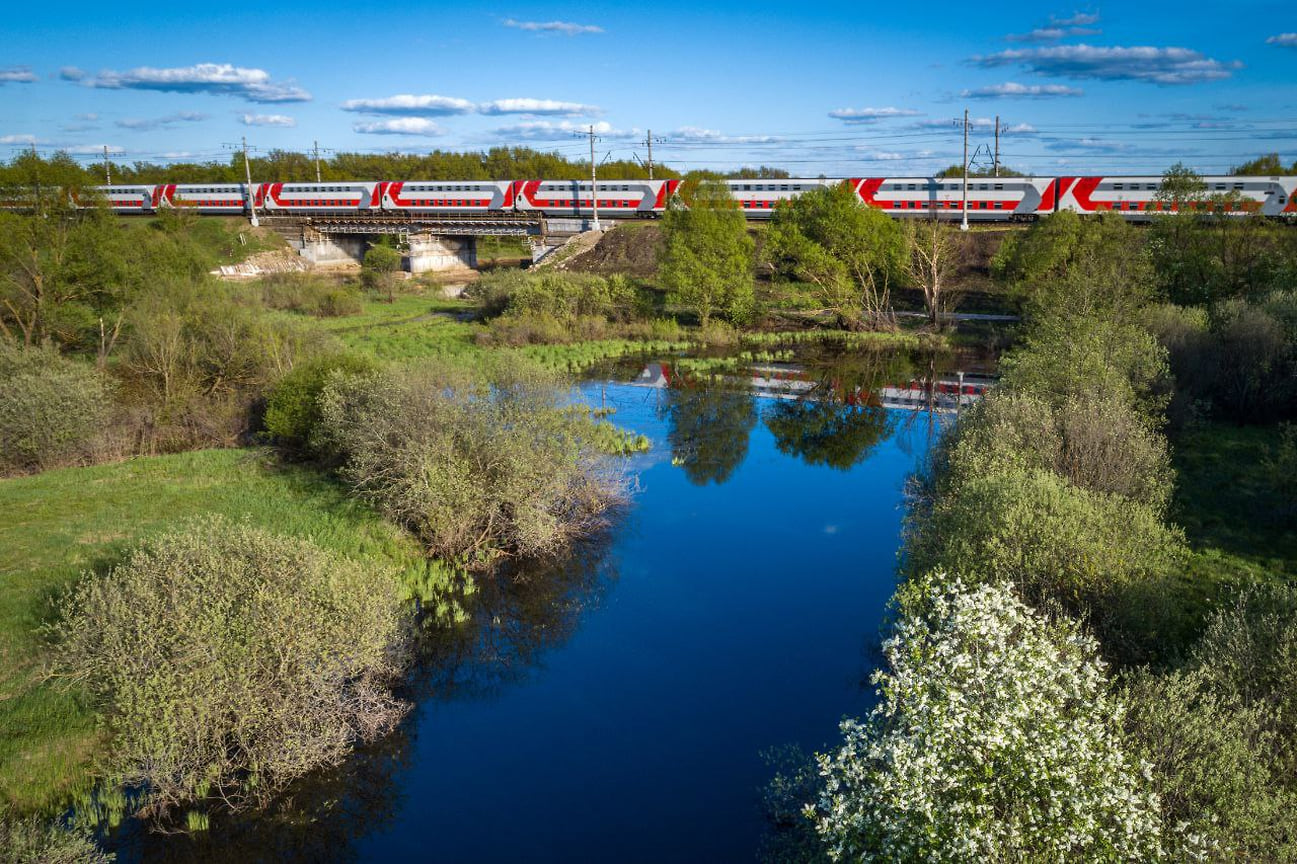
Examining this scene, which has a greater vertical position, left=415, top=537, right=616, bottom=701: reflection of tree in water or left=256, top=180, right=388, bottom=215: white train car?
left=256, top=180, right=388, bottom=215: white train car

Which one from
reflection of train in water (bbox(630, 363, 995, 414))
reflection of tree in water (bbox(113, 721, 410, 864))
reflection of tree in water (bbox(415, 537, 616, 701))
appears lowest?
reflection of tree in water (bbox(113, 721, 410, 864))

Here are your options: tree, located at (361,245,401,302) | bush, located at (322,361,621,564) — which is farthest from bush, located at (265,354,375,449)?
tree, located at (361,245,401,302)

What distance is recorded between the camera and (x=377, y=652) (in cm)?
1478

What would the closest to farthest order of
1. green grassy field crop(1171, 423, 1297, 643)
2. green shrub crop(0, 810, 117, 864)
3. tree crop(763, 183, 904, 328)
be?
green shrub crop(0, 810, 117, 864), green grassy field crop(1171, 423, 1297, 643), tree crop(763, 183, 904, 328)

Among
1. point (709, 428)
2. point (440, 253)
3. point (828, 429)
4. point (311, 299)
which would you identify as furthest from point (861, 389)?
point (440, 253)

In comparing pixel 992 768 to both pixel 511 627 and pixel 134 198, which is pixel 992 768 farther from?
pixel 134 198

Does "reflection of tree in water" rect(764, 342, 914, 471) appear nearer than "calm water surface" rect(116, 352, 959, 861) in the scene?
No

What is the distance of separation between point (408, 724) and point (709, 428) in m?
19.9

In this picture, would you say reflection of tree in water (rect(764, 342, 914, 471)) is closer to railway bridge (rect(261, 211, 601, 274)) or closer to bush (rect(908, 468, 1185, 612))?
bush (rect(908, 468, 1185, 612))

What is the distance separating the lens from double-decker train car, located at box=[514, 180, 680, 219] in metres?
70.2

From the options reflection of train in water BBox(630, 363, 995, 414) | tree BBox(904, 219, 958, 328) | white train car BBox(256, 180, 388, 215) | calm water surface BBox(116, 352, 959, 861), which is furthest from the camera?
white train car BBox(256, 180, 388, 215)

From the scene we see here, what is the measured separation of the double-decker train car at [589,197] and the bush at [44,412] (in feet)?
162

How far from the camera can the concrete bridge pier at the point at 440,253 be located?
7175 cm

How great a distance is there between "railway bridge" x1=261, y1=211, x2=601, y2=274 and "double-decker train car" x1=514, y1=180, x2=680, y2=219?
0.93m
